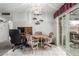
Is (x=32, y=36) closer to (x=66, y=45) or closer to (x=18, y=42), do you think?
(x=18, y=42)

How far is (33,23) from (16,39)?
544mm

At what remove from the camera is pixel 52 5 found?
10.7 feet

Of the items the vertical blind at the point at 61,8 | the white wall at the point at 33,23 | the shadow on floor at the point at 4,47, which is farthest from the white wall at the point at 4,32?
the vertical blind at the point at 61,8

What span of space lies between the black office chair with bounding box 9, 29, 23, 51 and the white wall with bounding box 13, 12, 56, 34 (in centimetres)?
14

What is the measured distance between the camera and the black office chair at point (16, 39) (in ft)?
10.9

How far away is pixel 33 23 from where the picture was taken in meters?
3.37

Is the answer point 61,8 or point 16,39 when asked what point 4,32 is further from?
point 61,8

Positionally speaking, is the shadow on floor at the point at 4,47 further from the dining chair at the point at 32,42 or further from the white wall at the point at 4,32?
the dining chair at the point at 32,42

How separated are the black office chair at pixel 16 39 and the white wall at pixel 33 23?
0.14m

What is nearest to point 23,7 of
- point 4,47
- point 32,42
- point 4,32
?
point 4,32

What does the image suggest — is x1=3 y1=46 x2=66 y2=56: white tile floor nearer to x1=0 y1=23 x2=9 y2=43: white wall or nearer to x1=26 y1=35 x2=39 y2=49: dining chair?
x1=26 y1=35 x2=39 y2=49: dining chair

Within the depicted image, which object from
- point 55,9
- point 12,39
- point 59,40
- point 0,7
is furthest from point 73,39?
point 0,7

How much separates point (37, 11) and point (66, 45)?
1.40m

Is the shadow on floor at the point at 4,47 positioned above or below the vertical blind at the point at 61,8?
below
